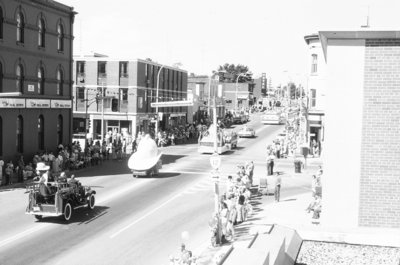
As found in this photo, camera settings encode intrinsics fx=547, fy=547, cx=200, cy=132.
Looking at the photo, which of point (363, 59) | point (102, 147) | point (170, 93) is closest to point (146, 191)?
point (102, 147)

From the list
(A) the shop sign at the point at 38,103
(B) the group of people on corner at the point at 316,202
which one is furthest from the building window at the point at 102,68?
(B) the group of people on corner at the point at 316,202

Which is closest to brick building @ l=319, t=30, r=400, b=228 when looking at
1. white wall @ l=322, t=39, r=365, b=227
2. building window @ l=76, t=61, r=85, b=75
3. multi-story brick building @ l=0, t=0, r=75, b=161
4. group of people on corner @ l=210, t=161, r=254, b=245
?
white wall @ l=322, t=39, r=365, b=227

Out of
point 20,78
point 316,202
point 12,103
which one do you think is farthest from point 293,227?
point 20,78

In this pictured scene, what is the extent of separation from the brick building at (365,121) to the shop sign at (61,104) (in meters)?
27.4

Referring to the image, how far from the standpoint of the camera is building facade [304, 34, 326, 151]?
50.3 meters

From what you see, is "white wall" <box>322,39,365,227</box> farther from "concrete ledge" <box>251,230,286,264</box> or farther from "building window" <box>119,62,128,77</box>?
"building window" <box>119,62,128,77</box>

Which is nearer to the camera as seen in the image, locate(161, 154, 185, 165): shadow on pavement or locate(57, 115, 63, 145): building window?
locate(57, 115, 63, 145): building window

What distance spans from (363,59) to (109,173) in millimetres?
22734

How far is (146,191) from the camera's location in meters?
28.3

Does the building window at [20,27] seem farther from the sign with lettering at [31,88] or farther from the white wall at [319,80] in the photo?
the white wall at [319,80]

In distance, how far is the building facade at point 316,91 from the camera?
50281mm

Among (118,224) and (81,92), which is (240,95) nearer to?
(81,92)

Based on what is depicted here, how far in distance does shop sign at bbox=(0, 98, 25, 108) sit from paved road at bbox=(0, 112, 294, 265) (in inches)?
226

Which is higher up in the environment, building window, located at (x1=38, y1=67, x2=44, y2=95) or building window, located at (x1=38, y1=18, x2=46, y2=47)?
building window, located at (x1=38, y1=18, x2=46, y2=47)
